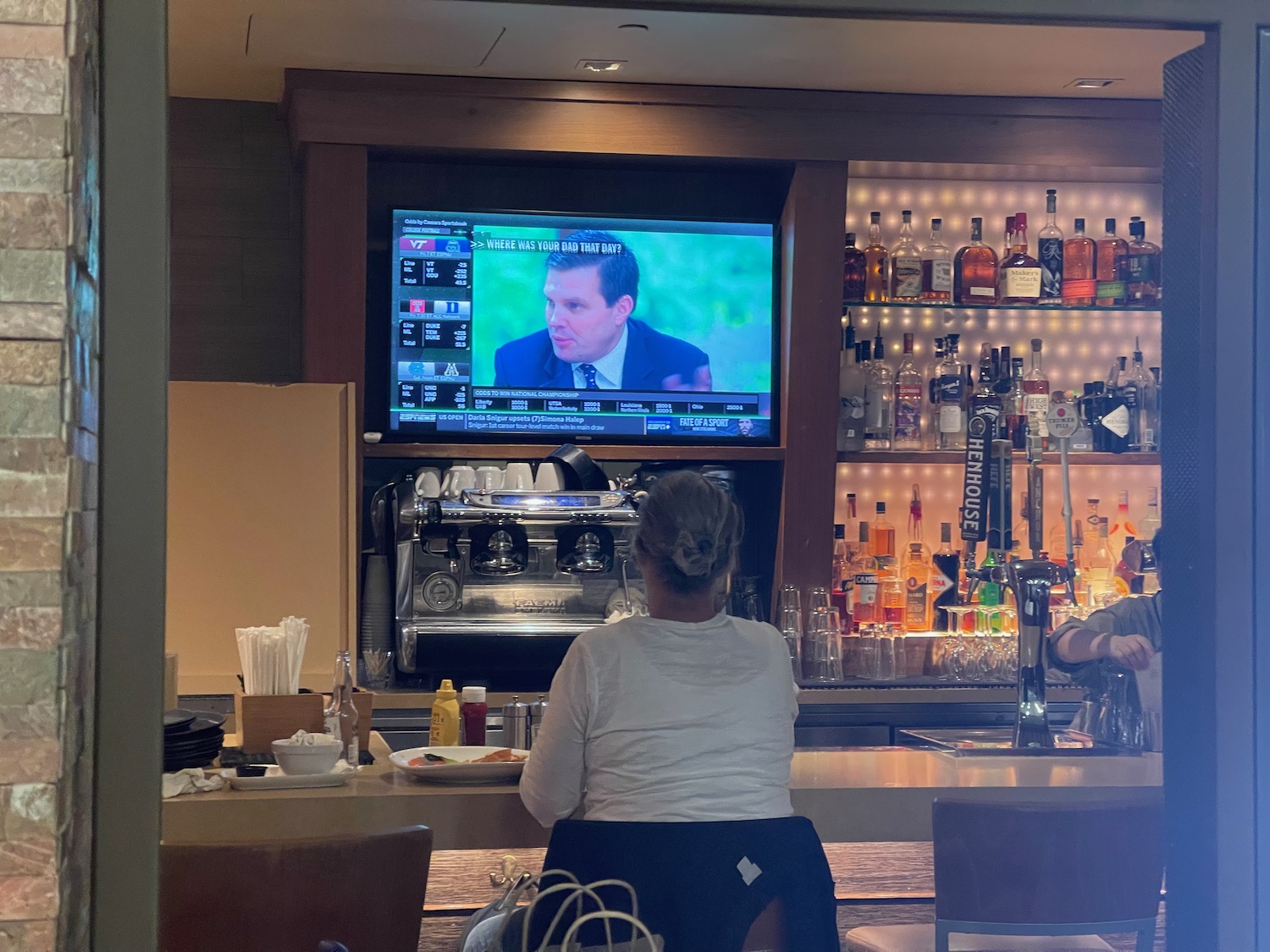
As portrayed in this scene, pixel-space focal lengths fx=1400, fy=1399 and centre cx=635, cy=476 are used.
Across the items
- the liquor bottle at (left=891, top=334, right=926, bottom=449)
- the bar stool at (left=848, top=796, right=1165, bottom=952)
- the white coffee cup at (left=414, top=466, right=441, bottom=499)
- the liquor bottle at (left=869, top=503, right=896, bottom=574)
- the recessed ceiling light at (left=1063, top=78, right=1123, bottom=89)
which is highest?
the recessed ceiling light at (left=1063, top=78, right=1123, bottom=89)

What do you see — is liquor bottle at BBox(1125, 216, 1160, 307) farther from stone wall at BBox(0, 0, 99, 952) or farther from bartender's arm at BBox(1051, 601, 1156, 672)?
stone wall at BBox(0, 0, 99, 952)

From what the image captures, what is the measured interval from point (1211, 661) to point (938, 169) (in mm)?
2792

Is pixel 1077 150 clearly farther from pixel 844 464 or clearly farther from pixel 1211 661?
pixel 1211 661

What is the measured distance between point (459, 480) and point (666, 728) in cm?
200

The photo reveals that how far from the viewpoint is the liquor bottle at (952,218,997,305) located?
427 centimetres

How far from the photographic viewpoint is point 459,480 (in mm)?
3967

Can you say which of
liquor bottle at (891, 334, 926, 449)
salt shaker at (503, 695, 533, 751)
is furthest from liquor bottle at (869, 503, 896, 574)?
salt shaker at (503, 695, 533, 751)

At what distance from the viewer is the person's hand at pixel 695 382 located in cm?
417

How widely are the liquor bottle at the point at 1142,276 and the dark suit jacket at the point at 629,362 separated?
135cm

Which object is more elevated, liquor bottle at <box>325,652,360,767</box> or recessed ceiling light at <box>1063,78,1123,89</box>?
recessed ceiling light at <box>1063,78,1123,89</box>

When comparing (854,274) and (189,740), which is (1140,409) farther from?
(189,740)

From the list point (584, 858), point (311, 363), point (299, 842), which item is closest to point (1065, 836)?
point (584, 858)

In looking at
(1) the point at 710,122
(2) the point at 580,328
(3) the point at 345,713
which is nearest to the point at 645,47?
(1) the point at 710,122

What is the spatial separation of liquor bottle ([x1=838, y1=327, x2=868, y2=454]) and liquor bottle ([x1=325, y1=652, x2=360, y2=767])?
2095mm
